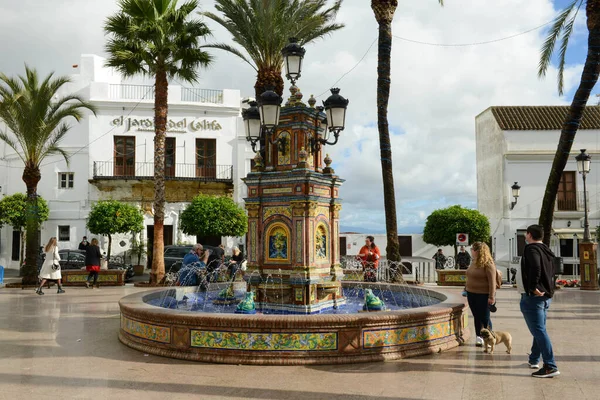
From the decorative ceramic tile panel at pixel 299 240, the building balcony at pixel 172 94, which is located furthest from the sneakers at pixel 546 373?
the building balcony at pixel 172 94

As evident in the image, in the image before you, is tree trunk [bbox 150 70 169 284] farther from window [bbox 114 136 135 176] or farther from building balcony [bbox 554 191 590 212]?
building balcony [bbox 554 191 590 212]

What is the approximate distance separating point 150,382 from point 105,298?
9575 millimetres

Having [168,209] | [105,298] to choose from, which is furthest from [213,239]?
[105,298]

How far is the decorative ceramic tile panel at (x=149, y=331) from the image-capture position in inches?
280

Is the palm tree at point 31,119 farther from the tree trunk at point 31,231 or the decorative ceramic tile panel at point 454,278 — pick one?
the decorative ceramic tile panel at point 454,278

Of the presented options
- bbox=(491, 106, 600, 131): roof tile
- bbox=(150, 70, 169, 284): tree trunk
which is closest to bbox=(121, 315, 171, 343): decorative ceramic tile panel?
bbox=(150, 70, 169, 284): tree trunk

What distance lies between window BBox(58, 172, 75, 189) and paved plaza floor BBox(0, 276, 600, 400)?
885 inches

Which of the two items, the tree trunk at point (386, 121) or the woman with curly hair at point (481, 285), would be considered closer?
the woman with curly hair at point (481, 285)

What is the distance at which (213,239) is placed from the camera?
29.9 meters

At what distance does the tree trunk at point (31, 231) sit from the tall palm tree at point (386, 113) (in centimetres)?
1227

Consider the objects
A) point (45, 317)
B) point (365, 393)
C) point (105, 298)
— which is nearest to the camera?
point (365, 393)

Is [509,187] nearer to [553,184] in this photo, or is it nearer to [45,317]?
[553,184]

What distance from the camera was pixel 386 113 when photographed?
15.7 m

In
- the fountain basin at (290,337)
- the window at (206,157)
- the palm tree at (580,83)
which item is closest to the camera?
the fountain basin at (290,337)
